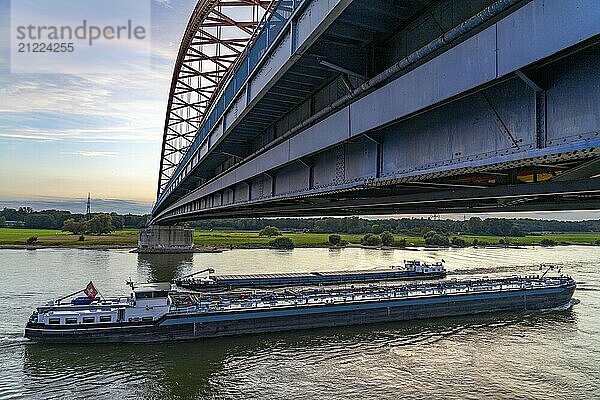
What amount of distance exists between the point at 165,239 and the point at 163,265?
65.2 ft

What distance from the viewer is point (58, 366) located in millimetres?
18609

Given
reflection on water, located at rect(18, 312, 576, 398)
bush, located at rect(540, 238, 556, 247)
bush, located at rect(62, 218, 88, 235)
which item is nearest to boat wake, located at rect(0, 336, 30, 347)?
reflection on water, located at rect(18, 312, 576, 398)

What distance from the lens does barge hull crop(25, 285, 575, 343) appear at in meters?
21.5

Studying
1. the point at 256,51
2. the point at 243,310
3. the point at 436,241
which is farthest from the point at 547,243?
the point at 256,51

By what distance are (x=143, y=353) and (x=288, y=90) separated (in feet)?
49.2

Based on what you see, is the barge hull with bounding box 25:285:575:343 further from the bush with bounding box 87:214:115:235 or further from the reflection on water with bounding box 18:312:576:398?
the bush with bounding box 87:214:115:235

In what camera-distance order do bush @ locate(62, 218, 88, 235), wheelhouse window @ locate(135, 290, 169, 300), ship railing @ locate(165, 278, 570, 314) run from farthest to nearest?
bush @ locate(62, 218, 88, 235) → ship railing @ locate(165, 278, 570, 314) → wheelhouse window @ locate(135, 290, 169, 300)

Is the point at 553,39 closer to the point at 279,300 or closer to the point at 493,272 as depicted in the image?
the point at 279,300

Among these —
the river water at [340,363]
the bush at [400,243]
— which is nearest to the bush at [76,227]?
the bush at [400,243]

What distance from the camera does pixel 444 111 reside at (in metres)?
6.29

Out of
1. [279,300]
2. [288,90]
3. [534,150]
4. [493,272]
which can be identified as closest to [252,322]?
[279,300]

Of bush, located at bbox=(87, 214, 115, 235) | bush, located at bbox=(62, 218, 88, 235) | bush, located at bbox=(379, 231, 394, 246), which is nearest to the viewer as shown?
bush, located at bbox=(379, 231, 394, 246)

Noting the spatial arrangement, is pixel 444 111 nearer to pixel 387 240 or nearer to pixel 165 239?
pixel 165 239

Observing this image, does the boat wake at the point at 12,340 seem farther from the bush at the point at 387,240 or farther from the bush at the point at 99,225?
the bush at the point at 99,225
